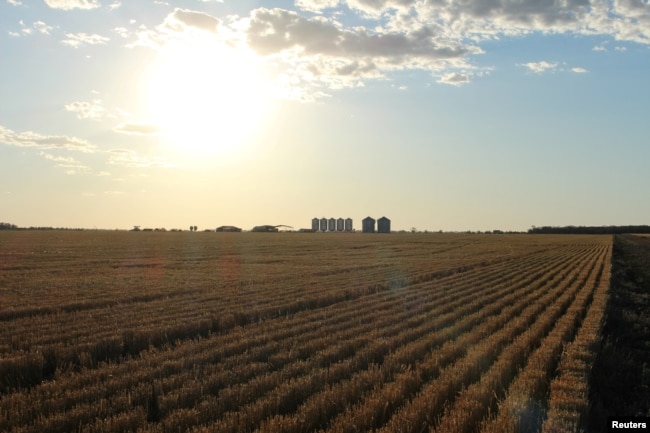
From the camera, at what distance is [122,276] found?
26.4 metres

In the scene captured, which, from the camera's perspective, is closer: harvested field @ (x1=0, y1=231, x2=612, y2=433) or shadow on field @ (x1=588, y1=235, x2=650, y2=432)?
harvested field @ (x1=0, y1=231, x2=612, y2=433)

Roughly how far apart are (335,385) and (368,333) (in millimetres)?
4178

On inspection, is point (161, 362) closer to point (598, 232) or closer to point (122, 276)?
point (122, 276)

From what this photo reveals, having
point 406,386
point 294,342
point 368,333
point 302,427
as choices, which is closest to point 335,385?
point 406,386
